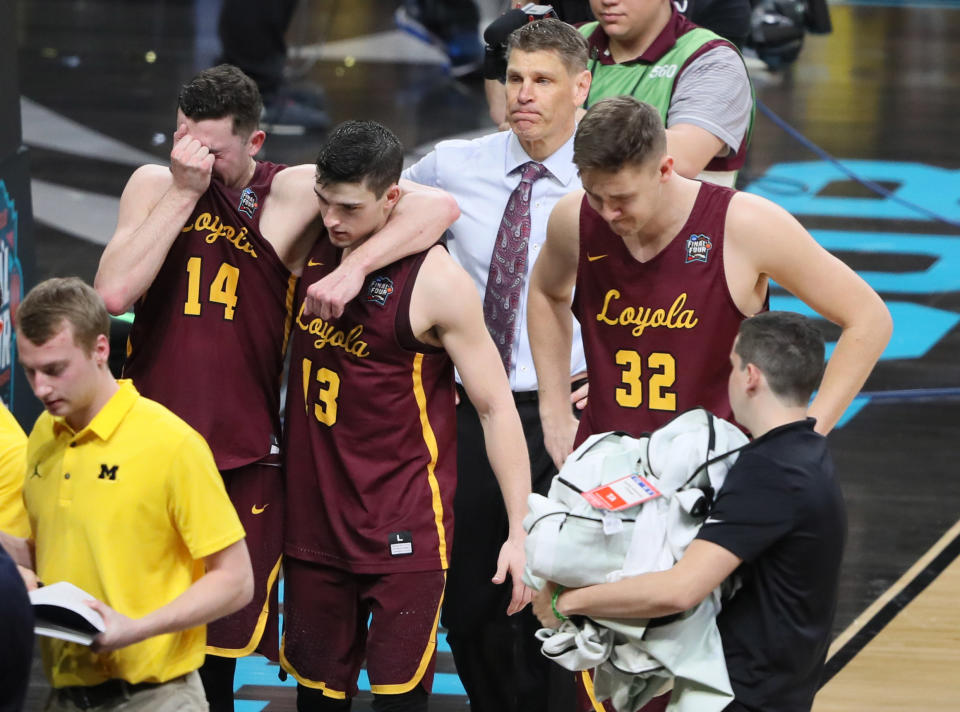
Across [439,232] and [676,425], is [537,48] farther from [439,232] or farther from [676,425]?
[676,425]

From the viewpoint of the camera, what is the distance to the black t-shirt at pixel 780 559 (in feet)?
10.4

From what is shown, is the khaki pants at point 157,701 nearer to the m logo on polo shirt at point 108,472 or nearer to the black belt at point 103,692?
the black belt at point 103,692

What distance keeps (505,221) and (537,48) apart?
52cm

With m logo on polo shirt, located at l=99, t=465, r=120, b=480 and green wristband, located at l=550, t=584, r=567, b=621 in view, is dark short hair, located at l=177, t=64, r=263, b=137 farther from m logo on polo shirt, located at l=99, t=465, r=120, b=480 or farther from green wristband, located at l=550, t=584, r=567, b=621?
green wristband, located at l=550, t=584, r=567, b=621

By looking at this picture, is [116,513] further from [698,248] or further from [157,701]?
[698,248]

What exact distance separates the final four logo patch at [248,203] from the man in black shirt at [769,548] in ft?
5.09

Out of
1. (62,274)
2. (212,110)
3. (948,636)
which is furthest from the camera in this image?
(62,274)

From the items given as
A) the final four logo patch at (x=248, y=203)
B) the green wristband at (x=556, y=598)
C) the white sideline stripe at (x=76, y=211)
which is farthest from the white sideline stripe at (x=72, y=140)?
the green wristband at (x=556, y=598)

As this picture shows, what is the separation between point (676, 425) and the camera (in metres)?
3.38

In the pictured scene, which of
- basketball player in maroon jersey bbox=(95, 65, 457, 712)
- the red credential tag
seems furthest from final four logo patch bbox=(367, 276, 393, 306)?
the red credential tag

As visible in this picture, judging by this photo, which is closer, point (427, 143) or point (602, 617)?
point (602, 617)

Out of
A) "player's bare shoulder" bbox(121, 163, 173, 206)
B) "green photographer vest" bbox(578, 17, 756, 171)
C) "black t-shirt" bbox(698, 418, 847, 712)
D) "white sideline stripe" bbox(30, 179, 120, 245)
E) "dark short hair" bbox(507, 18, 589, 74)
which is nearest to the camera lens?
"black t-shirt" bbox(698, 418, 847, 712)

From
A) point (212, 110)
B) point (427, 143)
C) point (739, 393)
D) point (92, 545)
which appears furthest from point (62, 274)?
point (739, 393)

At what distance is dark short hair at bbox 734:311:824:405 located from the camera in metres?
3.27
